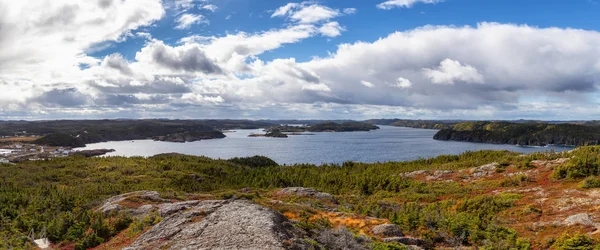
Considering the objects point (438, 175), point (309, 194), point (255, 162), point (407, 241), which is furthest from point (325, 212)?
point (255, 162)

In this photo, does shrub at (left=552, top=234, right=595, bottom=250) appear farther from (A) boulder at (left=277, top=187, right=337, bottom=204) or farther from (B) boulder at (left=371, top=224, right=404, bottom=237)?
(A) boulder at (left=277, top=187, right=337, bottom=204)

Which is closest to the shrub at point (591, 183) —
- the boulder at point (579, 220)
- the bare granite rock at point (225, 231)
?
the boulder at point (579, 220)

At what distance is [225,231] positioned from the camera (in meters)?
18.0

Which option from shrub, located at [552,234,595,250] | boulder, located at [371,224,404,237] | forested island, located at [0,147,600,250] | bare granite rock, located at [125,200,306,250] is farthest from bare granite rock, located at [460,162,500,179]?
bare granite rock, located at [125,200,306,250]

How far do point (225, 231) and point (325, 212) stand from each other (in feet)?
67.6

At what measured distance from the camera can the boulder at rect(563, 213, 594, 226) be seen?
3250cm

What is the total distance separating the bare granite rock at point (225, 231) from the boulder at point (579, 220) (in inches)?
1264

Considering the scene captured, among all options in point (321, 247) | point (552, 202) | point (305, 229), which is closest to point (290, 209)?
point (305, 229)

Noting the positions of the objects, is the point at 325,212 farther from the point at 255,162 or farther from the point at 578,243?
the point at 255,162

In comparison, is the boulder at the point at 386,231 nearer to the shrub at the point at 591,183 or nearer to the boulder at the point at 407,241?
the boulder at the point at 407,241

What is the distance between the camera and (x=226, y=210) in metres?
21.8

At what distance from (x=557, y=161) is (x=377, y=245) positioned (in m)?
70.8

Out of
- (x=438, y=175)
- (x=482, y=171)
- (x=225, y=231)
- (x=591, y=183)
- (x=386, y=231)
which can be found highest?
(x=225, y=231)

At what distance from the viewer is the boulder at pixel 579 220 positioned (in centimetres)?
3250
